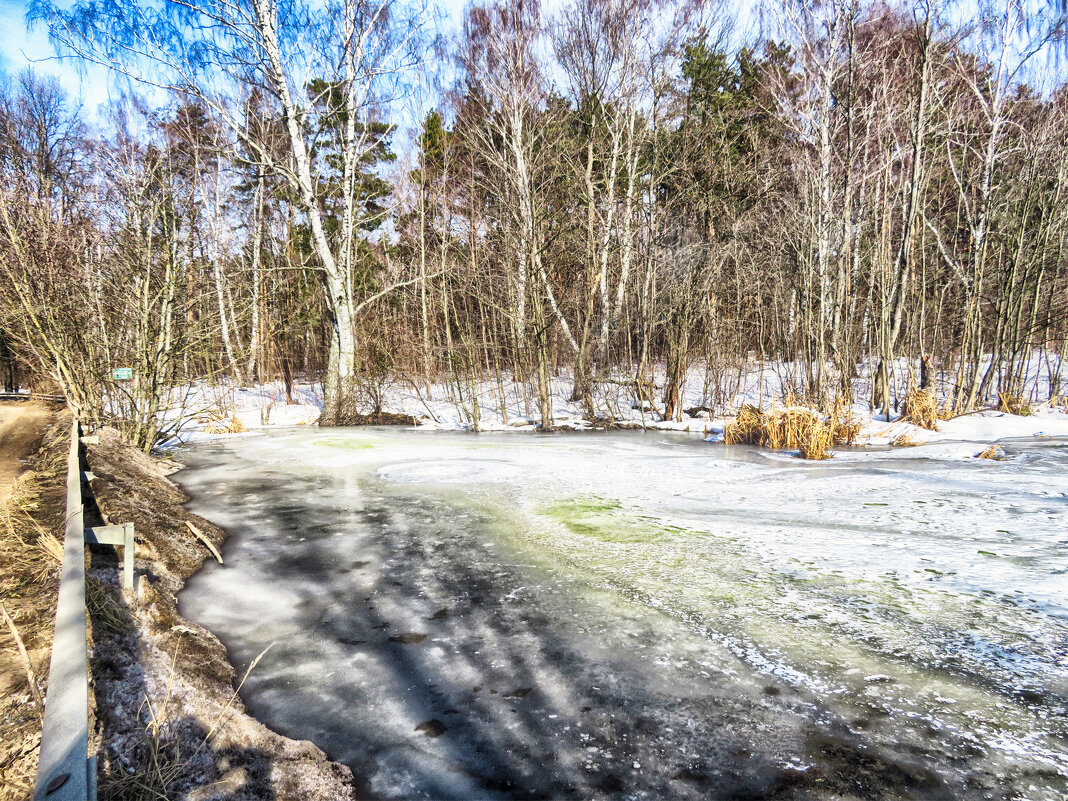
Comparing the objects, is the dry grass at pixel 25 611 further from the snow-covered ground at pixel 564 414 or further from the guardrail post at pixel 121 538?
the snow-covered ground at pixel 564 414

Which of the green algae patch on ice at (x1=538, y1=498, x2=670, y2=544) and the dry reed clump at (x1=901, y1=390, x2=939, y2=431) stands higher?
the dry reed clump at (x1=901, y1=390, x2=939, y2=431)

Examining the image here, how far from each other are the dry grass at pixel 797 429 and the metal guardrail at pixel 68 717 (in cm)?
742

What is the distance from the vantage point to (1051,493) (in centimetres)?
490

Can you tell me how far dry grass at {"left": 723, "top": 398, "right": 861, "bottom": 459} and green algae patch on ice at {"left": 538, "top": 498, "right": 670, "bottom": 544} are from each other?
145 inches

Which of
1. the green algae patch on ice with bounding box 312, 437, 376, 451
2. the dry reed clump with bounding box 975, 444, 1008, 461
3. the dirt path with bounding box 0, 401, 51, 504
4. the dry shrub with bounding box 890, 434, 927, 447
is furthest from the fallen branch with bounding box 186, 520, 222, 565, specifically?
the dry shrub with bounding box 890, 434, 927, 447

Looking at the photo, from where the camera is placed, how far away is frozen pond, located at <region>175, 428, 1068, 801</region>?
72.1 inches

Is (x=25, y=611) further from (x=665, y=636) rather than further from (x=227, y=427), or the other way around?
(x=227, y=427)

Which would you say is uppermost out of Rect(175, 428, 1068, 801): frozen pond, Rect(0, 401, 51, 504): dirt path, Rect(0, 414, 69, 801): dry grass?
Rect(0, 401, 51, 504): dirt path

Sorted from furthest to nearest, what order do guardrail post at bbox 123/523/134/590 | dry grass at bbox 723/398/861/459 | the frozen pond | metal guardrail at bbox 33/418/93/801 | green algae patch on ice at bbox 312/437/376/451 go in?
green algae patch on ice at bbox 312/437/376/451 < dry grass at bbox 723/398/861/459 < guardrail post at bbox 123/523/134/590 < the frozen pond < metal guardrail at bbox 33/418/93/801

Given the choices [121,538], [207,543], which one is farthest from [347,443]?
[121,538]

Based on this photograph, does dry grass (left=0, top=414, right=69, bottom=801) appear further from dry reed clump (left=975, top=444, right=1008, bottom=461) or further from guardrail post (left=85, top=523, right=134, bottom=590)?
dry reed clump (left=975, top=444, right=1008, bottom=461)

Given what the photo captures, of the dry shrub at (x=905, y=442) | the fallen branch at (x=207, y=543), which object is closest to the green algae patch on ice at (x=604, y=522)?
the fallen branch at (x=207, y=543)

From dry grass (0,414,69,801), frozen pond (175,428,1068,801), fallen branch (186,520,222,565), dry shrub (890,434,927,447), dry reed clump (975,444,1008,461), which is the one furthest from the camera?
dry shrub (890,434,927,447)

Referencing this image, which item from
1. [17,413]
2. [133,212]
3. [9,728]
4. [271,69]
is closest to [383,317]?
[271,69]
